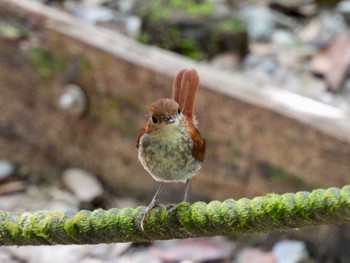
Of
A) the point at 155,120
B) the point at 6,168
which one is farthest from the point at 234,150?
the point at 155,120

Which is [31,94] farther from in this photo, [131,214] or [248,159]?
[131,214]

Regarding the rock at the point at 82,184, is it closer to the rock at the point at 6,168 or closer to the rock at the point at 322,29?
the rock at the point at 6,168

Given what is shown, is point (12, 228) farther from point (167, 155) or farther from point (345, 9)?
point (345, 9)

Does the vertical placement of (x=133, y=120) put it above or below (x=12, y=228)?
below

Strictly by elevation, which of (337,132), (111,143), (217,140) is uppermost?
(337,132)

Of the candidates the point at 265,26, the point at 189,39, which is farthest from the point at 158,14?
the point at 265,26

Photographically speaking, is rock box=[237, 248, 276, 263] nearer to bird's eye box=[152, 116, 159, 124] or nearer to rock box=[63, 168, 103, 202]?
rock box=[63, 168, 103, 202]

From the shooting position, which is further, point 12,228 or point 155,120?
point 12,228
